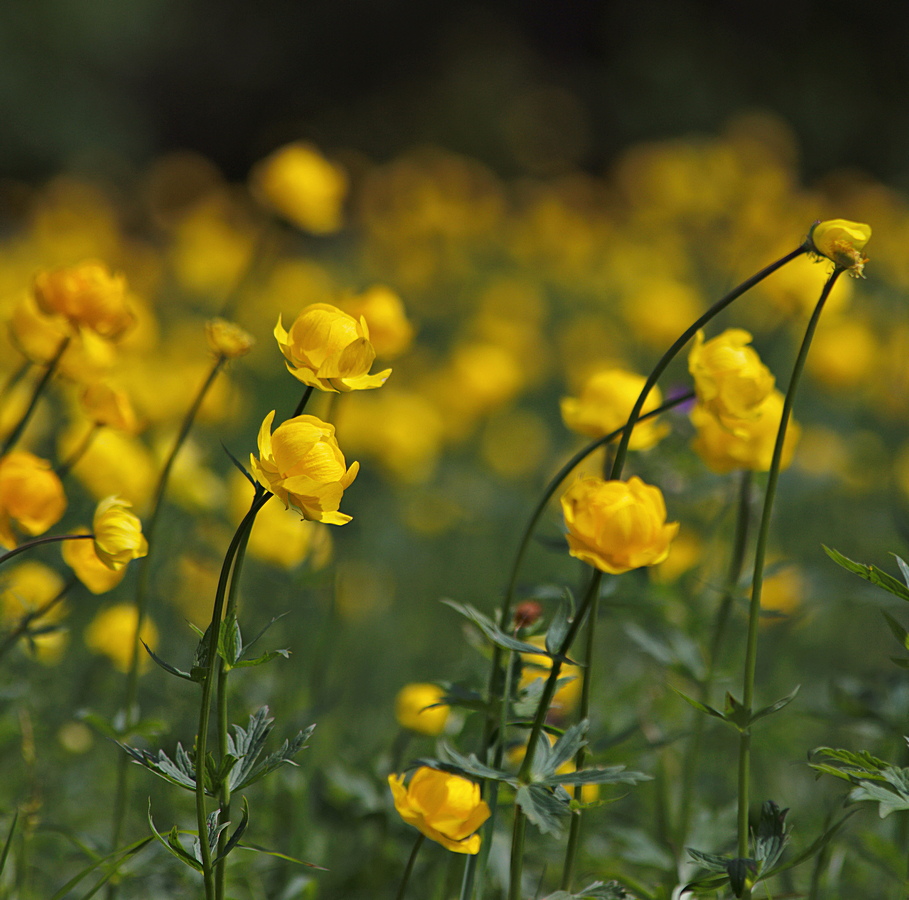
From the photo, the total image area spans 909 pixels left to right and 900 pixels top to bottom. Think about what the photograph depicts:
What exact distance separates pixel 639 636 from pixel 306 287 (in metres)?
2.51

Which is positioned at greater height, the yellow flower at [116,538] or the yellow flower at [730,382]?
the yellow flower at [730,382]

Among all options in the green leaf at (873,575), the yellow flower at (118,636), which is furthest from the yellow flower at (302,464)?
the yellow flower at (118,636)

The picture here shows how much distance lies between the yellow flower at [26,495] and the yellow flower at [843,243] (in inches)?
25.6

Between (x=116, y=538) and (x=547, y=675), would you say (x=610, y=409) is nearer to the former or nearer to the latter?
(x=547, y=675)

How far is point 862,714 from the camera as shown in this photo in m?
1.04

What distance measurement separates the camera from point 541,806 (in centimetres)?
73

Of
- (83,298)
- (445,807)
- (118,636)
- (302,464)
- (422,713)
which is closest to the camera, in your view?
(302,464)

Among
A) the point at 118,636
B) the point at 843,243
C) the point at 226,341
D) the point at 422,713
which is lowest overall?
the point at 118,636

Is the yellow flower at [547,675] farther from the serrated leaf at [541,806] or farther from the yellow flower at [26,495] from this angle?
the yellow flower at [26,495]

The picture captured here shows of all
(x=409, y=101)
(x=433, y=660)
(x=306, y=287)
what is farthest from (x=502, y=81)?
(x=433, y=660)

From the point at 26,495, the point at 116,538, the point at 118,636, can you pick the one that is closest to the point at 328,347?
the point at 116,538

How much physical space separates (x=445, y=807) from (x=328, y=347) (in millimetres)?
356

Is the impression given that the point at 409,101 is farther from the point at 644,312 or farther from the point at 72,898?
the point at 72,898

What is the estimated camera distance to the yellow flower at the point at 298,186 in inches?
54.4
